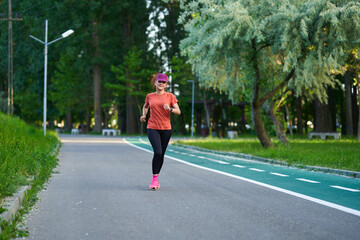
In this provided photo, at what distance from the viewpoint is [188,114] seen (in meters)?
66.9

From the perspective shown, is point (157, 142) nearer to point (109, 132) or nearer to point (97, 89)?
point (109, 132)

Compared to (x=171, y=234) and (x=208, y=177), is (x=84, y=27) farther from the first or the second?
(x=171, y=234)

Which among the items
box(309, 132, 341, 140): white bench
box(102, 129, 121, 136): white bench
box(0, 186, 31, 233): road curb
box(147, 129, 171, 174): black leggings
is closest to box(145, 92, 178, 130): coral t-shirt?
box(147, 129, 171, 174): black leggings

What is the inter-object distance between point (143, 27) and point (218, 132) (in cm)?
1519

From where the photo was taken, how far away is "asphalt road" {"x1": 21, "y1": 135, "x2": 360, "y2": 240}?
610 centimetres

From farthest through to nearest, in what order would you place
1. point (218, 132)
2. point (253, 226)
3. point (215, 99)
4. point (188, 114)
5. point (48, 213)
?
point (188, 114)
point (215, 99)
point (218, 132)
point (48, 213)
point (253, 226)

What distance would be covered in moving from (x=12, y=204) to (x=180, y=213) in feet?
7.11

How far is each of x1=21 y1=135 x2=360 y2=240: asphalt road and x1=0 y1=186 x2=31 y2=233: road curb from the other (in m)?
0.24

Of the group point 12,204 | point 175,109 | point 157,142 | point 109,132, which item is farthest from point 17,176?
point 109,132

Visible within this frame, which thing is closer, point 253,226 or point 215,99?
point 253,226

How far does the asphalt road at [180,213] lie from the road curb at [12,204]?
24 centimetres

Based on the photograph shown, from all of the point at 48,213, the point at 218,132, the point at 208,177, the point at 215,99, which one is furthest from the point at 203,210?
the point at 215,99

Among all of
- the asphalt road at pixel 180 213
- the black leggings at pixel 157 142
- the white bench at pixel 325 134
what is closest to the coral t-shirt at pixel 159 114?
the black leggings at pixel 157 142

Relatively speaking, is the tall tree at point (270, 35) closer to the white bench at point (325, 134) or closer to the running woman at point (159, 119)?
the running woman at point (159, 119)
